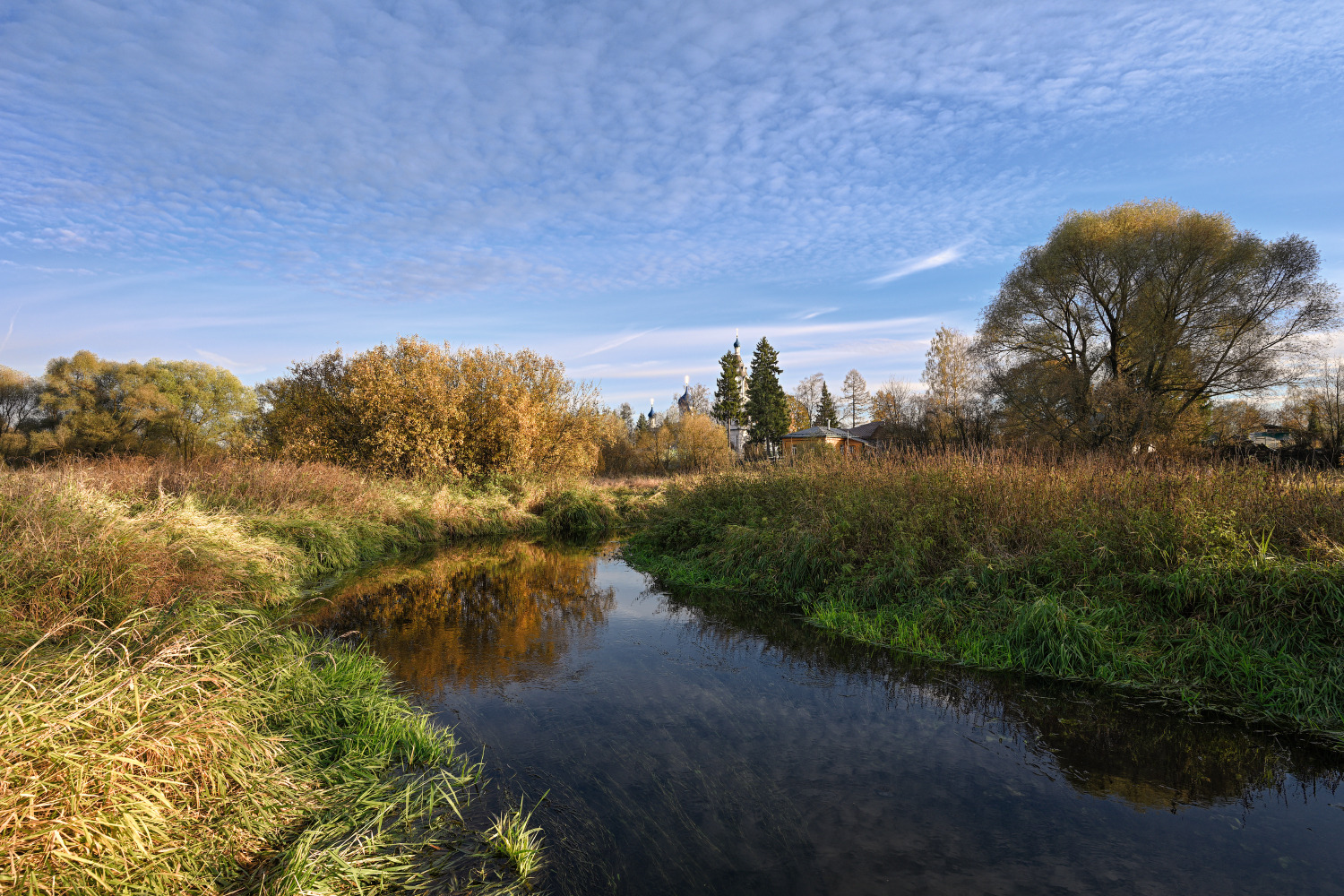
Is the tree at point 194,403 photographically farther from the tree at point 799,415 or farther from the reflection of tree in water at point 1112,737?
the tree at point 799,415

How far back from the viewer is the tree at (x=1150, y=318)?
24.2 m

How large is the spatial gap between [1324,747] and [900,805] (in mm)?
3541

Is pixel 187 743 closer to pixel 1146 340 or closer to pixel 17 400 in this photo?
pixel 1146 340

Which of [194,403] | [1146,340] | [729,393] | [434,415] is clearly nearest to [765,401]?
[729,393]

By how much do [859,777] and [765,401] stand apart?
52974mm

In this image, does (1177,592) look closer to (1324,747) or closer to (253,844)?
(1324,747)

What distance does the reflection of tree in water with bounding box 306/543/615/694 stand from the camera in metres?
6.91

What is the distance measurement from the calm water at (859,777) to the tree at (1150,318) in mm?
20612

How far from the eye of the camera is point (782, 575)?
9891 mm

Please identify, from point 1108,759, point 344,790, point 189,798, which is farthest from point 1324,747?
point 189,798

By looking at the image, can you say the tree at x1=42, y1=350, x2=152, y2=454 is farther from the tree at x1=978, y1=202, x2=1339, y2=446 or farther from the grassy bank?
the tree at x1=978, y1=202, x2=1339, y2=446

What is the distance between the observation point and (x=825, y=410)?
71062 millimetres

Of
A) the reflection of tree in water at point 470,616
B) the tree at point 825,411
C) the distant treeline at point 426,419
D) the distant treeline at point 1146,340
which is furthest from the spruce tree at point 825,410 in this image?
the reflection of tree in water at point 470,616

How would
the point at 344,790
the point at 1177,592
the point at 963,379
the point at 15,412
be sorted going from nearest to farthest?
the point at 344,790, the point at 1177,592, the point at 15,412, the point at 963,379
